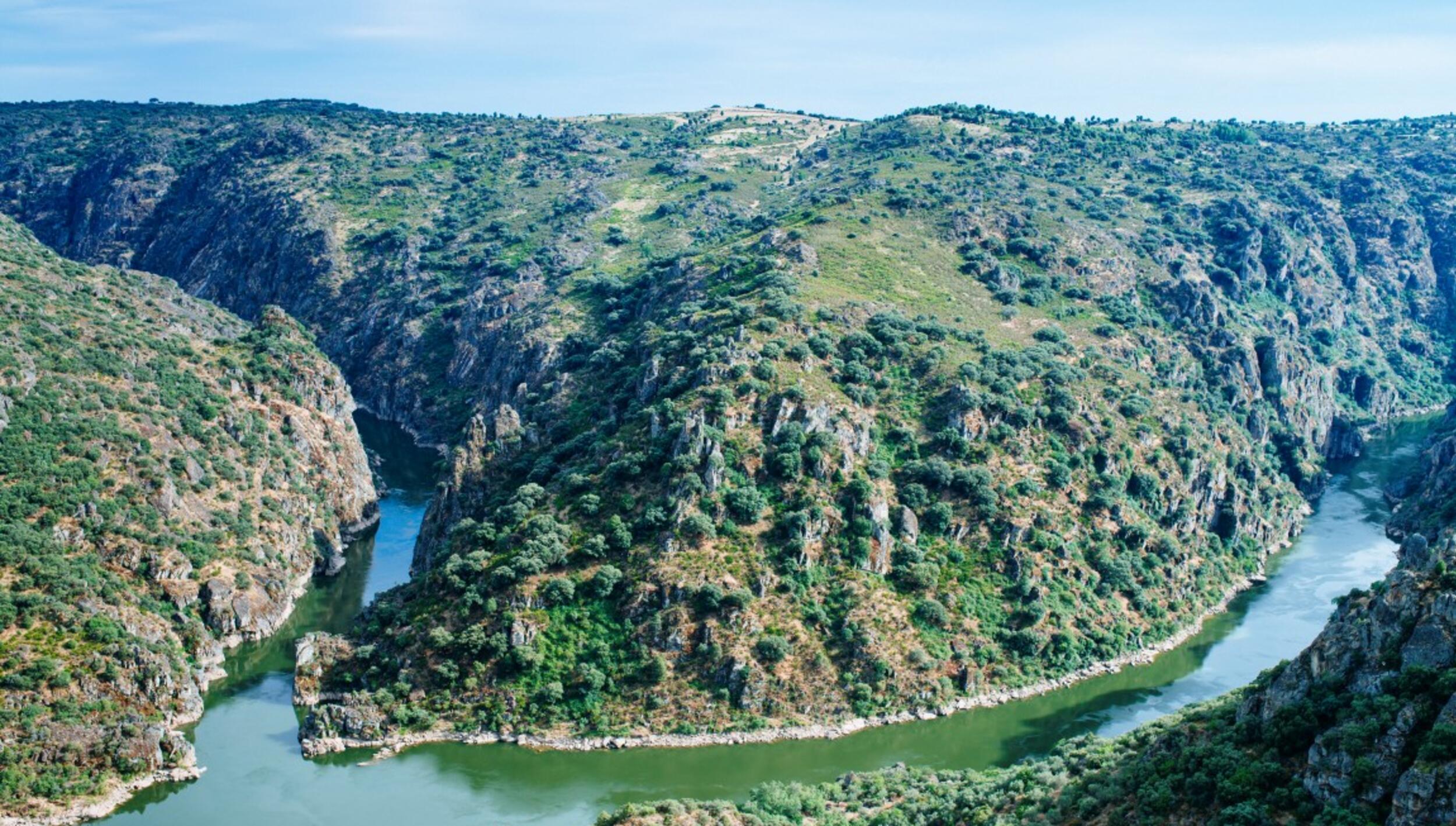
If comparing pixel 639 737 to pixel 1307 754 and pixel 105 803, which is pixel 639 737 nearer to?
pixel 105 803

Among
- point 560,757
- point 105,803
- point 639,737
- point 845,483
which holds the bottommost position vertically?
point 105,803

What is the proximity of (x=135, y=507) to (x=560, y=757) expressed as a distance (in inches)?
1835

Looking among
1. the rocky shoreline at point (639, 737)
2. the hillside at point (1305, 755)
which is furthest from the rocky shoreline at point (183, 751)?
the hillside at point (1305, 755)

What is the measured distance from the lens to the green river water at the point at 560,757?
75688mm

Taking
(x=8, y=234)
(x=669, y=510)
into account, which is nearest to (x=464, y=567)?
(x=669, y=510)

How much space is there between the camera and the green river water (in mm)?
75688

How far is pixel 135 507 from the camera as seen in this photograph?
326 ft

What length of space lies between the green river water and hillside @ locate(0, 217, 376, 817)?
11.0ft

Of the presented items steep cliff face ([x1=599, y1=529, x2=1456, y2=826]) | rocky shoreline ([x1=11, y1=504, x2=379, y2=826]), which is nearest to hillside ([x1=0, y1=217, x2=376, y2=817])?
rocky shoreline ([x1=11, y1=504, x2=379, y2=826])

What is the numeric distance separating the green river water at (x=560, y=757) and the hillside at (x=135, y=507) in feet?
11.0

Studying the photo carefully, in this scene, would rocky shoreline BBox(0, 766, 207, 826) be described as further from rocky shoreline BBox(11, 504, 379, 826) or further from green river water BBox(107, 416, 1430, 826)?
green river water BBox(107, 416, 1430, 826)

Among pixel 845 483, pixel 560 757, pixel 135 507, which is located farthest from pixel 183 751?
pixel 845 483

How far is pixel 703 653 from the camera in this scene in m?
86.6

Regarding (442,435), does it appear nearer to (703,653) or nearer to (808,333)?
(808,333)
